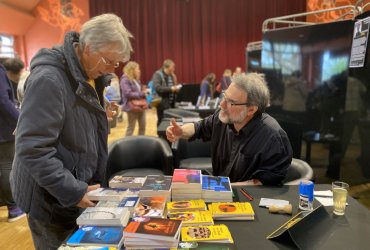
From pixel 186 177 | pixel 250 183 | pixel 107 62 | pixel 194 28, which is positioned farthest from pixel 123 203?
pixel 194 28

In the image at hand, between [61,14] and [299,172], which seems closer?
[299,172]

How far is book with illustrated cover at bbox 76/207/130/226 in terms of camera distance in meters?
1.18

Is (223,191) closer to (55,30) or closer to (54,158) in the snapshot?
(54,158)

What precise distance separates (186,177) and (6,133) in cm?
206

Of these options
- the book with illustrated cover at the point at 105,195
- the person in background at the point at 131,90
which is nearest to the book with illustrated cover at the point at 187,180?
the book with illustrated cover at the point at 105,195

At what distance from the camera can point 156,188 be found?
1429 mm

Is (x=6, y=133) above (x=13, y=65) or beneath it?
beneath

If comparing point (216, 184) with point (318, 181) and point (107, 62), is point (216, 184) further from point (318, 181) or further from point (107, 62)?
point (318, 181)

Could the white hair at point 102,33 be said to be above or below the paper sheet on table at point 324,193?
above

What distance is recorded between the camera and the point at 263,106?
1918 millimetres

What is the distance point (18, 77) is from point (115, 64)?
2304mm

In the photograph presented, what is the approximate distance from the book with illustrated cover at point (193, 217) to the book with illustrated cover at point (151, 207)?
0.05 metres

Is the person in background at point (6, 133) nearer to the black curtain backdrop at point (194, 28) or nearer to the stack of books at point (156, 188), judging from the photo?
the stack of books at point (156, 188)

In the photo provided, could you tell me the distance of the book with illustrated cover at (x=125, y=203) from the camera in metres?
1.29
